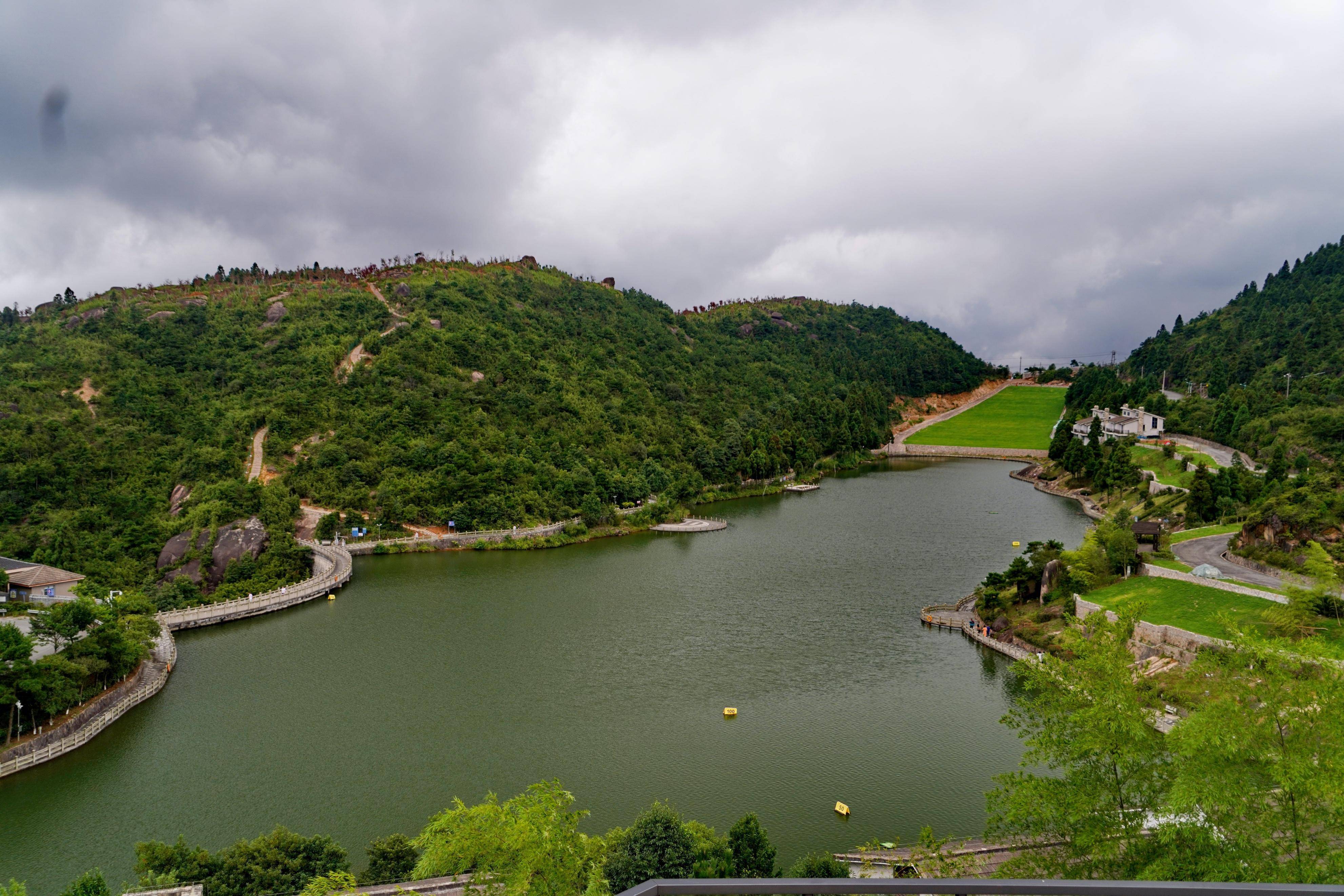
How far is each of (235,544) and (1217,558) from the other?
47829 millimetres

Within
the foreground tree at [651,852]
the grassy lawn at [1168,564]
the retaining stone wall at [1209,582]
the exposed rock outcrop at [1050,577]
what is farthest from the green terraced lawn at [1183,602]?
the foreground tree at [651,852]

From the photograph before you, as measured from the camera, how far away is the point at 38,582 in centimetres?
3192

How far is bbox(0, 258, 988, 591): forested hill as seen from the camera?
46031 mm

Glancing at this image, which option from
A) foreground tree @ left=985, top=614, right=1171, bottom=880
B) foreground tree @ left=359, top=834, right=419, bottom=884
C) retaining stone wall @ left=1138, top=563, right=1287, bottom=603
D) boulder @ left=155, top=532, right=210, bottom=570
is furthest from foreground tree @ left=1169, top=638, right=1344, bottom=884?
boulder @ left=155, top=532, right=210, bottom=570

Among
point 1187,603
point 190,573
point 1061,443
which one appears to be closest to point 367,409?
point 190,573

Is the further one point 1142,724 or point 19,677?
point 19,677

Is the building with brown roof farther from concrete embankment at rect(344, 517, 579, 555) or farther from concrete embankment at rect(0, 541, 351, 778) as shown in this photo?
concrete embankment at rect(344, 517, 579, 555)

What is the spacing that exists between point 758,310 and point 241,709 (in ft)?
391

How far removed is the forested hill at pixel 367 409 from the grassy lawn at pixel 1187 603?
3469 centimetres

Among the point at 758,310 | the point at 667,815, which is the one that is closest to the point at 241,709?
the point at 667,815

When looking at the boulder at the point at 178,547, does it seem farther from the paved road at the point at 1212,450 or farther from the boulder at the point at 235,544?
the paved road at the point at 1212,450

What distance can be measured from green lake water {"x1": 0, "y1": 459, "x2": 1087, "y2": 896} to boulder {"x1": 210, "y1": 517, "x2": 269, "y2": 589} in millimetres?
5651

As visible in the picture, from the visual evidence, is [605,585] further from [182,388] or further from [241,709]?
[182,388]

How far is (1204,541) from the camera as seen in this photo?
34.7 metres
